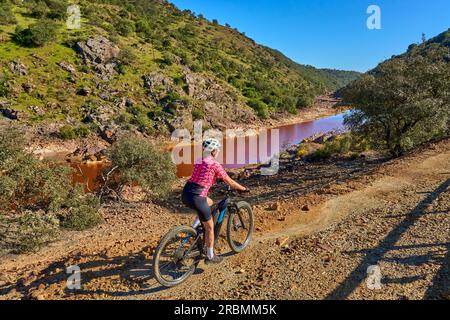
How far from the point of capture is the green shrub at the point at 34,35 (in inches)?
2030

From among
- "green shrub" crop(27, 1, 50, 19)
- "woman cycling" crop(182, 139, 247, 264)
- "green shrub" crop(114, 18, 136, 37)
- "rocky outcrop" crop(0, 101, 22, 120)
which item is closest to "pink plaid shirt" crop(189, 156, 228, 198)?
"woman cycling" crop(182, 139, 247, 264)

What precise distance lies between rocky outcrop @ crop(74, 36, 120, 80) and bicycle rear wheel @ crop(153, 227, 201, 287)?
174 ft

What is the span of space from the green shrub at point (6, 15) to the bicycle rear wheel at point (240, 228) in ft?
205

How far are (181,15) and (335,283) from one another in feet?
394

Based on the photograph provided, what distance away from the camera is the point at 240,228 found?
7820 mm

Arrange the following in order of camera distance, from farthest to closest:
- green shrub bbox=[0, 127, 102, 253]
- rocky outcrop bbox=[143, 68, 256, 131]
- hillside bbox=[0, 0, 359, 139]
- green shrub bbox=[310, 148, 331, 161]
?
rocky outcrop bbox=[143, 68, 256, 131] → hillside bbox=[0, 0, 359, 139] → green shrub bbox=[310, 148, 331, 161] → green shrub bbox=[0, 127, 102, 253]

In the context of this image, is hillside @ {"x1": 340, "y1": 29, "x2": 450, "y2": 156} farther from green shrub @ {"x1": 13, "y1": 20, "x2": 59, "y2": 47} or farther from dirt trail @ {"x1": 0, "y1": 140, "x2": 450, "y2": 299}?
green shrub @ {"x1": 13, "y1": 20, "x2": 59, "y2": 47}

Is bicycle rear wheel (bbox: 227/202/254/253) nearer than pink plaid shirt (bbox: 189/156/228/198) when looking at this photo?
No

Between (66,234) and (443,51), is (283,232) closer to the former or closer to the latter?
(66,234)

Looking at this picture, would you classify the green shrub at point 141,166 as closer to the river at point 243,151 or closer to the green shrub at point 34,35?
the river at point 243,151

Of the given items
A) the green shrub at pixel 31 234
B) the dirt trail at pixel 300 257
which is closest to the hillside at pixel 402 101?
the dirt trail at pixel 300 257

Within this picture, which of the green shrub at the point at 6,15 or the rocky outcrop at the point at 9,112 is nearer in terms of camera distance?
the rocky outcrop at the point at 9,112

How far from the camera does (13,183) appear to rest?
1094 centimetres

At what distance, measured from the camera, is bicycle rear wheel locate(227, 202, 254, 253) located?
743cm
